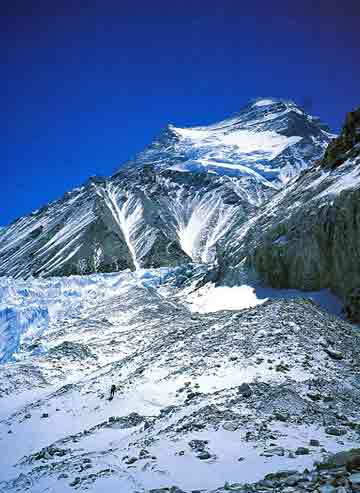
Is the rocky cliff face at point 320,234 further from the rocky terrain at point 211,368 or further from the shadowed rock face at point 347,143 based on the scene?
the rocky terrain at point 211,368

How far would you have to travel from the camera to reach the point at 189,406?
1527 centimetres

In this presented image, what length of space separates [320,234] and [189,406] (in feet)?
68.6

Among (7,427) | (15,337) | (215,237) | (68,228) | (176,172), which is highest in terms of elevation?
(176,172)

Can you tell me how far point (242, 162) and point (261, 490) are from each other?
171317 millimetres

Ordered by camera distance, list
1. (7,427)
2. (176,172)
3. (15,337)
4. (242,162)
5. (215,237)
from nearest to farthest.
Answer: (7,427), (15,337), (215,237), (176,172), (242,162)

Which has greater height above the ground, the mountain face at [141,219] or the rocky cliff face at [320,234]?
the mountain face at [141,219]

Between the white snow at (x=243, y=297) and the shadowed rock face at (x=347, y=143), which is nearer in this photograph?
the white snow at (x=243, y=297)

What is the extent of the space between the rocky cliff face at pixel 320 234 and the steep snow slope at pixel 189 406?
6.58 m

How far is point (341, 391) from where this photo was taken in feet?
49.2

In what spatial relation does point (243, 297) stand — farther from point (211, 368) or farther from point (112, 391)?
point (112, 391)

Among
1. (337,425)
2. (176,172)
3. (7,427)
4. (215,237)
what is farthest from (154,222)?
(337,425)

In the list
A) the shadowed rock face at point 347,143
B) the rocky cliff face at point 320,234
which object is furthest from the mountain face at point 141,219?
the shadowed rock face at point 347,143

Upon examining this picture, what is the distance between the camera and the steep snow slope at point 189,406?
10.6m

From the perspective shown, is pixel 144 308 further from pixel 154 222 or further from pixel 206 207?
pixel 206 207
